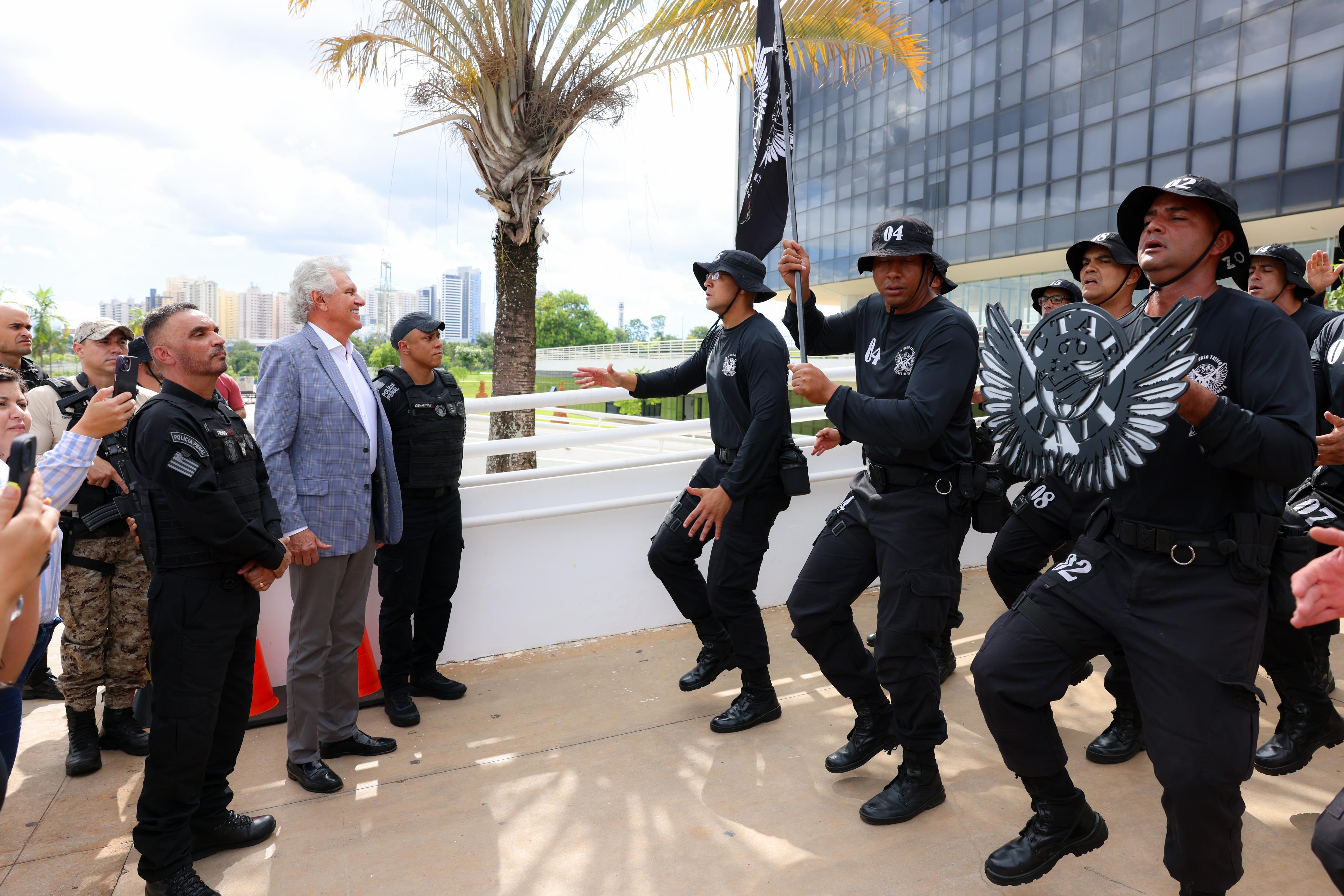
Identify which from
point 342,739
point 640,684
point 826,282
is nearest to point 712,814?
point 640,684

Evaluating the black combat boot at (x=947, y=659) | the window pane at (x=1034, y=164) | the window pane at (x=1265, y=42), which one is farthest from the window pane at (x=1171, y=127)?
the black combat boot at (x=947, y=659)

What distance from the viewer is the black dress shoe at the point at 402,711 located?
4059 millimetres

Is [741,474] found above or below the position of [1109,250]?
below

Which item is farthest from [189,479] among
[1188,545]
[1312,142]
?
[1312,142]

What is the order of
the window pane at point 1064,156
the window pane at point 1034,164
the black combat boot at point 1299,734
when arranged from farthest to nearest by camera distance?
the window pane at point 1034,164 < the window pane at point 1064,156 < the black combat boot at point 1299,734

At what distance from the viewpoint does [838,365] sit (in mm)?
5602

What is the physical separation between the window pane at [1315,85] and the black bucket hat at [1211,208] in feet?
87.7

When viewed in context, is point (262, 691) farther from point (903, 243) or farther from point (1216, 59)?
point (1216, 59)

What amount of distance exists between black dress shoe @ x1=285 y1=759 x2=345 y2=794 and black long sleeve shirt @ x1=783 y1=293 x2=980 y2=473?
250cm

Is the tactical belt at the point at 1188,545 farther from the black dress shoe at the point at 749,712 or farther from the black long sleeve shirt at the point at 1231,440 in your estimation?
the black dress shoe at the point at 749,712

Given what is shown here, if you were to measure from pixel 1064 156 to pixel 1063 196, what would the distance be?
1471 millimetres

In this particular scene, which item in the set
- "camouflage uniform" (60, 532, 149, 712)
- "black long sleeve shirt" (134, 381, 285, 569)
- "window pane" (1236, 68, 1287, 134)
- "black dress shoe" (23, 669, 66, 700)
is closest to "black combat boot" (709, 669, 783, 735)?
"black long sleeve shirt" (134, 381, 285, 569)

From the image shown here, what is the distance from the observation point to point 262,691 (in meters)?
4.16

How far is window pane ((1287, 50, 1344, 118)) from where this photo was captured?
73.5 ft
